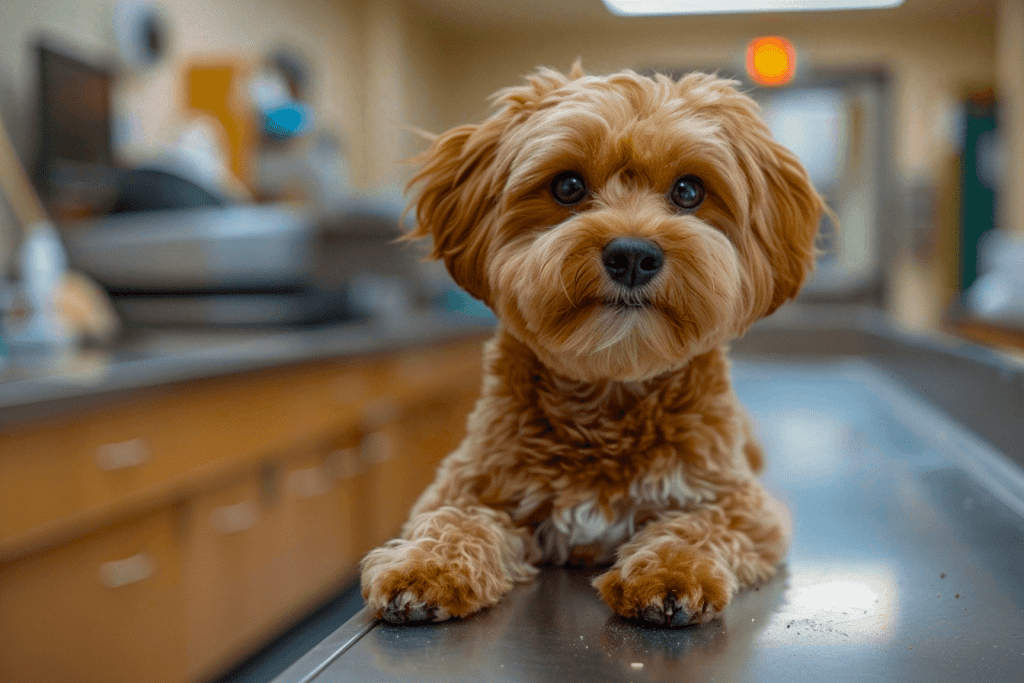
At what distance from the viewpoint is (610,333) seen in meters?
0.56

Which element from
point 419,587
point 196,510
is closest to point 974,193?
point 196,510

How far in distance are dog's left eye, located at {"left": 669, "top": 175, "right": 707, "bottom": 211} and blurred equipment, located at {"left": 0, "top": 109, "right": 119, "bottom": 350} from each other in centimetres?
173

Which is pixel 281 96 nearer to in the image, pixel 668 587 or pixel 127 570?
pixel 127 570

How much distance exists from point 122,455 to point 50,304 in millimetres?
594

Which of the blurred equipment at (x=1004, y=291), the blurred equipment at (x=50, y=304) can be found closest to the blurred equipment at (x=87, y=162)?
the blurred equipment at (x=50, y=304)

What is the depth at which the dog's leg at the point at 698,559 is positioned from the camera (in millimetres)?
564

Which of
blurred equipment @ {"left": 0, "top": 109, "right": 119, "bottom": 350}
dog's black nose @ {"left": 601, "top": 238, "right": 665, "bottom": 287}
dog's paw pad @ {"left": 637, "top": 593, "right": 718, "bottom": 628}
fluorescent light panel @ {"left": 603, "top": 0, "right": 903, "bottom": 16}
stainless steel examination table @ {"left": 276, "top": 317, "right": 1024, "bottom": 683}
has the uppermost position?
fluorescent light panel @ {"left": 603, "top": 0, "right": 903, "bottom": 16}

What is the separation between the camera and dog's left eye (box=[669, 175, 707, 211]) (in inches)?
22.5

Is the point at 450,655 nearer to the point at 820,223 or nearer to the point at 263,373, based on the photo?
the point at 820,223

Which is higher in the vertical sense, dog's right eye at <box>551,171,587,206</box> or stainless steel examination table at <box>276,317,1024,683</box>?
dog's right eye at <box>551,171,587,206</box>

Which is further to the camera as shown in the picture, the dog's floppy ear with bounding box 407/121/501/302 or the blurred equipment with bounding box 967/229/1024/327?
the blurred equipment with bounding box 967/229/1024/327

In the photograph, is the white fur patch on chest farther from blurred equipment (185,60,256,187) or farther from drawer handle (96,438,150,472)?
blurred equipment (185,60,256,187)

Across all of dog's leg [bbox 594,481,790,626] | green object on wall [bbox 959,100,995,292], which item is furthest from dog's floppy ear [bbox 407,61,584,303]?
green object on wall [bbox 959,100,995,292]

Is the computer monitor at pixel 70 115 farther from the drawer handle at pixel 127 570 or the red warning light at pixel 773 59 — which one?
the red warning light at pixel 773 59
